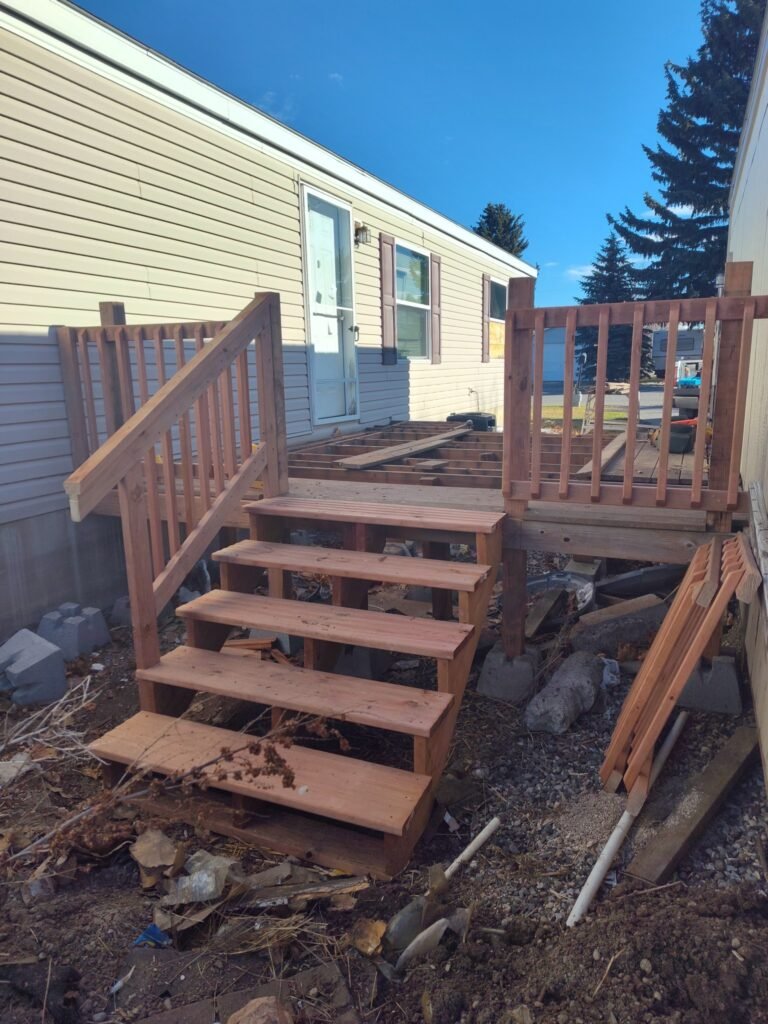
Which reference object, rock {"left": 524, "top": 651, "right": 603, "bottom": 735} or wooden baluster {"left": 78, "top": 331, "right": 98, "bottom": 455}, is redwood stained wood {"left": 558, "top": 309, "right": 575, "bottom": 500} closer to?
rock {"left": 524, "top": 651, "right": 603, "bottom": 735}

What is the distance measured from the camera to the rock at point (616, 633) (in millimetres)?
3686

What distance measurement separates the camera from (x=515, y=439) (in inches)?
127

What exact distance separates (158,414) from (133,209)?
9.21 feet

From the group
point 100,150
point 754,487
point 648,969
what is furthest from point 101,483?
point 100,150

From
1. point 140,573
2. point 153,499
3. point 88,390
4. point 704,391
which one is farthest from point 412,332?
point 140,573

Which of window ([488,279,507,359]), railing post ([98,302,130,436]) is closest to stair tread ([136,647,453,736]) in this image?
railing post ([98,302,130,436])

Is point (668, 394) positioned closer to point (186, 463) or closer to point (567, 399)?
point (567, 399)

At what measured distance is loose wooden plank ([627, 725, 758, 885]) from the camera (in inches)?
83.4

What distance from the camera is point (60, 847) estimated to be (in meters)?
2.12

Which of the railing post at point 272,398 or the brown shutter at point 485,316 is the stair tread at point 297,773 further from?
the brown shutter at point 485,316

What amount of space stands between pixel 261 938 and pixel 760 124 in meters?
5.07

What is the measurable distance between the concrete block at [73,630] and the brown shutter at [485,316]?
9593 mm

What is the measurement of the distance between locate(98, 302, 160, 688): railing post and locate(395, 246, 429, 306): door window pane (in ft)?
22.3

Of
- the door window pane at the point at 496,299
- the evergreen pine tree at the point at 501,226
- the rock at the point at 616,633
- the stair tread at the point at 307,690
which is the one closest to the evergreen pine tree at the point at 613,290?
the evergreen pine tree at the point at 501,226
